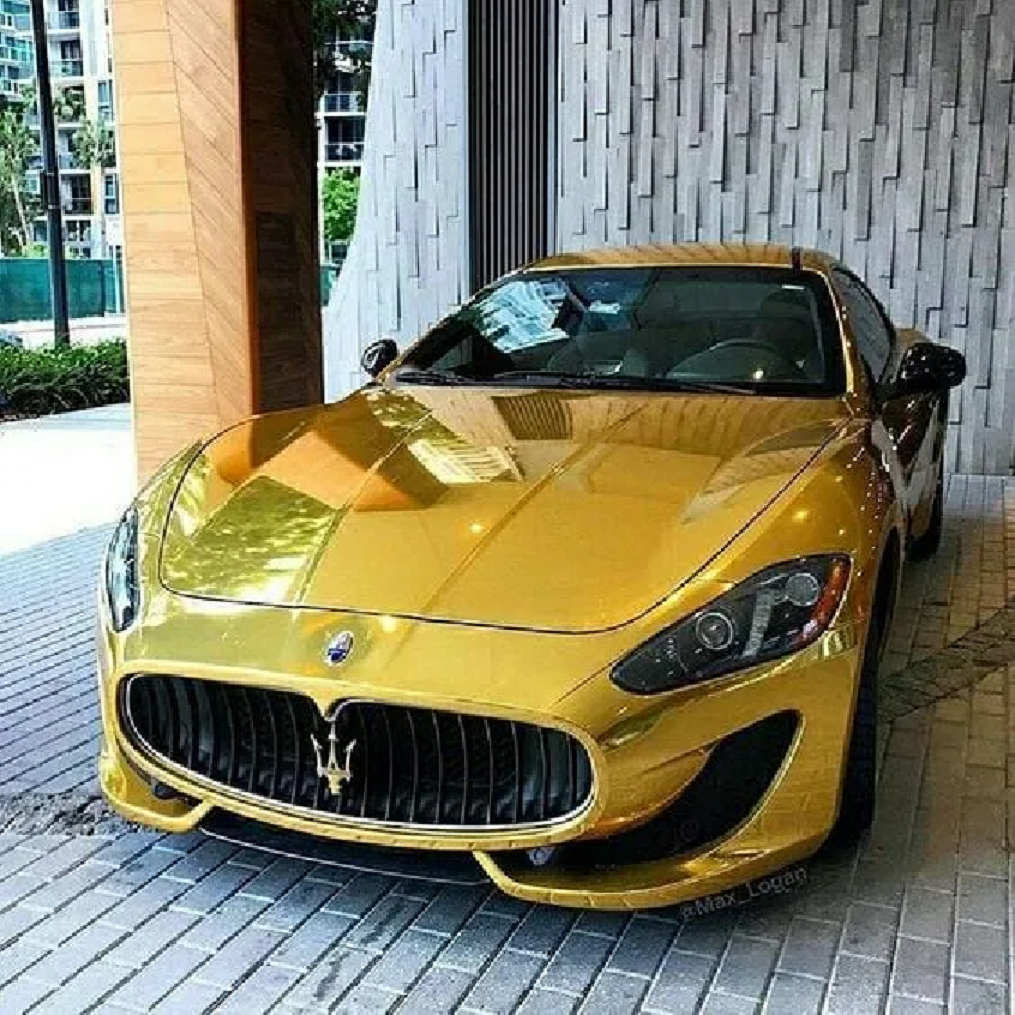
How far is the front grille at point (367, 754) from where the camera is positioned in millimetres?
2070

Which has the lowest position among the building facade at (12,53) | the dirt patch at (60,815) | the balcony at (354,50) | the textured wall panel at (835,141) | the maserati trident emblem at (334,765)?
the dirt patch at (60,815)

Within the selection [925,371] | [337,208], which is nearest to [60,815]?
[925,371]

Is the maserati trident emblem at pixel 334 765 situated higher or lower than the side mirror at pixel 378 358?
lower

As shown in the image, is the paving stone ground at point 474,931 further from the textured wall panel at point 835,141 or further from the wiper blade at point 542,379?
the textured wall panel at point 835,141

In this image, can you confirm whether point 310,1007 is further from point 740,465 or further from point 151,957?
point 740,465

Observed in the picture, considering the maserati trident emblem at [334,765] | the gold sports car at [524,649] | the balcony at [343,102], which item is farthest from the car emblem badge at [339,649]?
the balcony at [343,102]

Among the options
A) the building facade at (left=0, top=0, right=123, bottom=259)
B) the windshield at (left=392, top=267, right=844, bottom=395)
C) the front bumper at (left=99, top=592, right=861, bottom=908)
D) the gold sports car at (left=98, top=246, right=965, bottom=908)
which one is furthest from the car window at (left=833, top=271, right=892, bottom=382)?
the building facade at (left=0, top=0, right=123, bottom=259)

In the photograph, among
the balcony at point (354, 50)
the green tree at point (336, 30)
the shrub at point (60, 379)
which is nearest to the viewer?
the shrub at point (60, 379)

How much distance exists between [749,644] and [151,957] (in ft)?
4.12

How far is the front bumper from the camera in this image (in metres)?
2.01

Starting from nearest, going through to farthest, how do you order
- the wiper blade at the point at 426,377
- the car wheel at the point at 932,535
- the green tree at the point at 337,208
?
the wiper blade at the point at 426,377, the car wheel at the point at 932,535, the green tree at the point at 337,208

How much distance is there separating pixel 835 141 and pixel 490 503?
17.7ft

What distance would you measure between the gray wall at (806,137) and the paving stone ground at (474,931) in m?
4.55

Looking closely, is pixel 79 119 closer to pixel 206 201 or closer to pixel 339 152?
pixel 339 152
